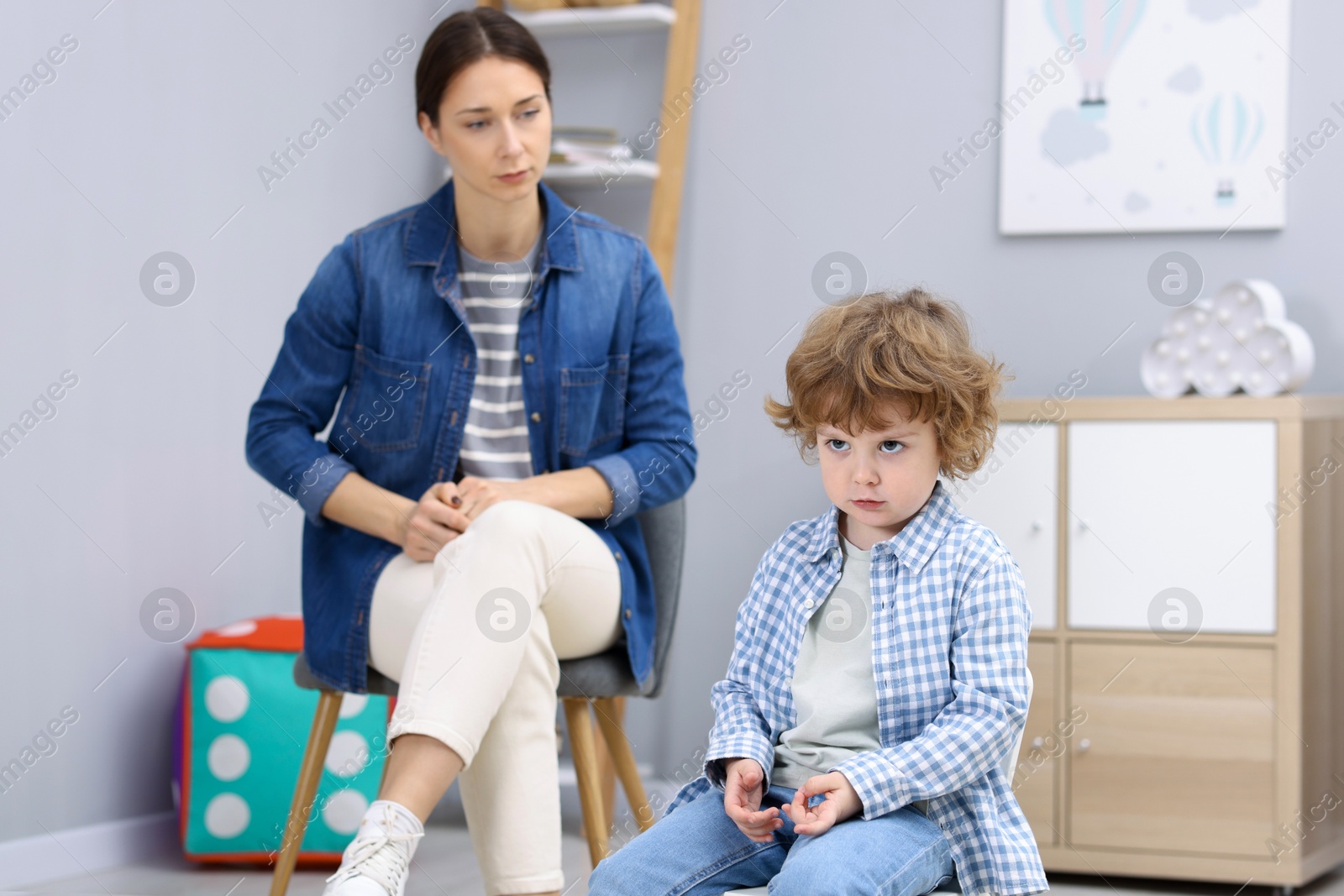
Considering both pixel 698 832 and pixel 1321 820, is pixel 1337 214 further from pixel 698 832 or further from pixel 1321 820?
pixel 698 832

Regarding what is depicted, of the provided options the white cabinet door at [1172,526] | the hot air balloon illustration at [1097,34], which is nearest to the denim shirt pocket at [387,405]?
the white cabinet door at [1172,526]

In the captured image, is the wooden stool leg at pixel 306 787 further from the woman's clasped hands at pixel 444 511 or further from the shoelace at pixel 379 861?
the shoelace at pixel 379 861

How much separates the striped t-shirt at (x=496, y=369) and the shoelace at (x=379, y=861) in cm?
53

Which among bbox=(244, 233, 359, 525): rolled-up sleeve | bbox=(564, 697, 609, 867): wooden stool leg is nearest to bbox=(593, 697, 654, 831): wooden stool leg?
bbox=(564, 697, 609, 867): wooden stool leg

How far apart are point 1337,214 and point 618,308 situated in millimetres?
1423

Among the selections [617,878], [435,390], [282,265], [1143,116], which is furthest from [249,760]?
[1143,116]

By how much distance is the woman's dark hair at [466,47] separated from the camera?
1561 millimetres

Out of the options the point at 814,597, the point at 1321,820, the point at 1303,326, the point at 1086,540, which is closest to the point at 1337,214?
the point at 1303,326

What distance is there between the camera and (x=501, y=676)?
127 centimetres

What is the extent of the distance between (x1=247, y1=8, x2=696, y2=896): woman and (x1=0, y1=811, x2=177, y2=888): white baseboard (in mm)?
671

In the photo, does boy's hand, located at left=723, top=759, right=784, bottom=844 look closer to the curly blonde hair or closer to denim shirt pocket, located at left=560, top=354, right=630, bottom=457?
the curly blonde hair

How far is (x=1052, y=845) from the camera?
6.79ft

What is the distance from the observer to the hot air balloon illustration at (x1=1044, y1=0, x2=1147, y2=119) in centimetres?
243

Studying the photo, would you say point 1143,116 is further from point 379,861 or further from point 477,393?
point 379,861
